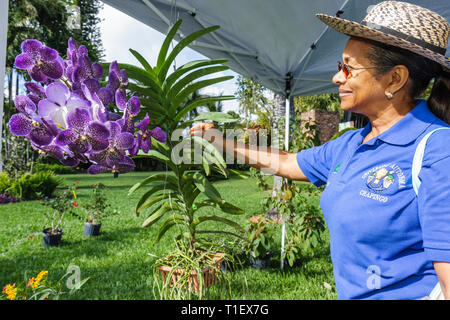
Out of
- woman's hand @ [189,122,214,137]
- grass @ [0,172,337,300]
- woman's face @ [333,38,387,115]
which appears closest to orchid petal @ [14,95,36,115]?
woman's hand @ [189,122,214,137]

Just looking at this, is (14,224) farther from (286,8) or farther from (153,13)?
(286,8)

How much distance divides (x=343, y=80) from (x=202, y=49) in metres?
1.34

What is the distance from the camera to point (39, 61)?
445 mm

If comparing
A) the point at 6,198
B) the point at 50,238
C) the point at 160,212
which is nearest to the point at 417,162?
the point at 160,212

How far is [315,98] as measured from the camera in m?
12.4

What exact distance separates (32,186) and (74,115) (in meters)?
8.22

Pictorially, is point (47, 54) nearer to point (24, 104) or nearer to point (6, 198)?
point (24, 104)

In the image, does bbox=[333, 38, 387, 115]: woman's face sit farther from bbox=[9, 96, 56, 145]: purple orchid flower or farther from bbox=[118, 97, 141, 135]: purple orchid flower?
bbox=[9, 96, 56, 145]: purple orchid flower

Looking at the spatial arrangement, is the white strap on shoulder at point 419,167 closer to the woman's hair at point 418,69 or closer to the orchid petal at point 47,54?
the woman's hair at point 418,69

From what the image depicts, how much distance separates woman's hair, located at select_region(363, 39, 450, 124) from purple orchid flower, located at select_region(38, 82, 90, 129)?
32.4 inches

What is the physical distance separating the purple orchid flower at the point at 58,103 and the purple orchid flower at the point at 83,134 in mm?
18

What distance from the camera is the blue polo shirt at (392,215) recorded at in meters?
0.67

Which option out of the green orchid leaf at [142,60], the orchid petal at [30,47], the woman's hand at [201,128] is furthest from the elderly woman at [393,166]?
the orchid petal at [30,47]

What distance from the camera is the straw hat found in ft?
2.66
